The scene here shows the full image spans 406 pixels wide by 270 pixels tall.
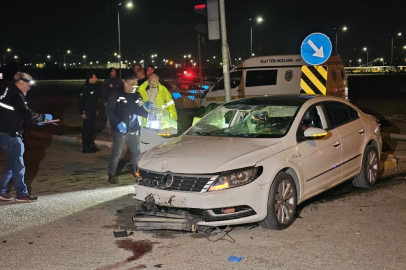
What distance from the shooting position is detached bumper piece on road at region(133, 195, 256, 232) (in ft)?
18.7

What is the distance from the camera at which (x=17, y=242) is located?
5.79 metres

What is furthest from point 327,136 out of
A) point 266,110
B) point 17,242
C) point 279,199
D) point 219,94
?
point 219,94

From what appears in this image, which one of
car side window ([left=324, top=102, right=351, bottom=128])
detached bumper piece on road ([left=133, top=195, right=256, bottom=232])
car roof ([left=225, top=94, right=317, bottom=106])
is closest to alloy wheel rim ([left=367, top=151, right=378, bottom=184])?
car side window ([left=324, top=102, right=351, bottom=128])

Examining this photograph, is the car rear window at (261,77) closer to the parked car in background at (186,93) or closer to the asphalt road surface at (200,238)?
the parked car in background at (186,93)

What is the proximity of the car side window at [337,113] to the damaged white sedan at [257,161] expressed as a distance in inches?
0.7

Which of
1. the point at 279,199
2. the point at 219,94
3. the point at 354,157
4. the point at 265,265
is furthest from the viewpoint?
the point at 219,94

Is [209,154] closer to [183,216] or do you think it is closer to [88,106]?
[183,216]

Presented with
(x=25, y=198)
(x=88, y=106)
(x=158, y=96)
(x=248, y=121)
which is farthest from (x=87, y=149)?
(x=248, y=121)

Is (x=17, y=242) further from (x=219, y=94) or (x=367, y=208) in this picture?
(x=219, y=94)

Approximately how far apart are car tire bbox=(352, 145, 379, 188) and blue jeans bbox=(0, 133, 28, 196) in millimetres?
4871

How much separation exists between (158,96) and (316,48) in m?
3.32

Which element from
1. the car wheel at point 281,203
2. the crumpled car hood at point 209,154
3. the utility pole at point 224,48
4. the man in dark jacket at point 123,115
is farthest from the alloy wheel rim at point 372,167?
the man in dark jacket at point 123,115

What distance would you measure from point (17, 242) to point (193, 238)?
190cm

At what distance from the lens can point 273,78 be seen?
1797 centimetres
